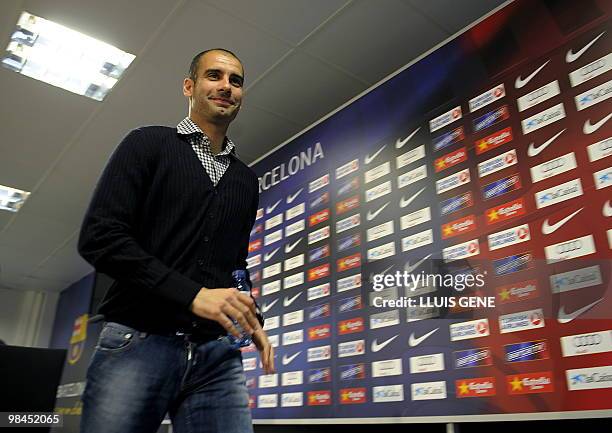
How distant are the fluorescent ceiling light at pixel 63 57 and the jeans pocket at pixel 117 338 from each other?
2255mm

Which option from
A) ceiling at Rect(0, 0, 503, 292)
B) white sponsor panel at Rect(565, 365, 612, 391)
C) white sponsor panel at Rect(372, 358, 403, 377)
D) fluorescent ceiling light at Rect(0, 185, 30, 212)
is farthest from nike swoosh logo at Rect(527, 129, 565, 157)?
fluorescent ceiling light at Rect(0, 185, 30, 212)

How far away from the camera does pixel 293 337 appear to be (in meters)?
2.77

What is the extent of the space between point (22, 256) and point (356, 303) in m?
5.05

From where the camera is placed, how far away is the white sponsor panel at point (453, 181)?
6.95ft

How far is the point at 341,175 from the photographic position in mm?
2789

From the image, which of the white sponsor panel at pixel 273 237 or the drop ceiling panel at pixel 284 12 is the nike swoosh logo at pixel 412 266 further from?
Answer: the drop ceiling panel at pixel 284 12

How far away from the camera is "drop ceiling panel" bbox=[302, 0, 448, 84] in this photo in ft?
8.02

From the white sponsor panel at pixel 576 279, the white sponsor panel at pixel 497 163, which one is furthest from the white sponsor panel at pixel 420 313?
the white sponsor panel at pixel 497 163

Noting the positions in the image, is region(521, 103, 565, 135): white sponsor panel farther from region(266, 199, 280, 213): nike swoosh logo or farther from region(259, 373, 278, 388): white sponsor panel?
region(259, 373, 278, 388): white sponsor panel

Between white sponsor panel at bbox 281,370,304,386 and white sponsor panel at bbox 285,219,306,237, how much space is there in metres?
0.82

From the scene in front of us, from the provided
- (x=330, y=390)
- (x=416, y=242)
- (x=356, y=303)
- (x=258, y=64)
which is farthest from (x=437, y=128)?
(x=330, y=390)

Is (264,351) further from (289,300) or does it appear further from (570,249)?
(289,300)

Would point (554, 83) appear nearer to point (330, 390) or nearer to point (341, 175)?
point (341, 175)

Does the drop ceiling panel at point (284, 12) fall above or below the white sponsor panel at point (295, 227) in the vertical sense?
above
